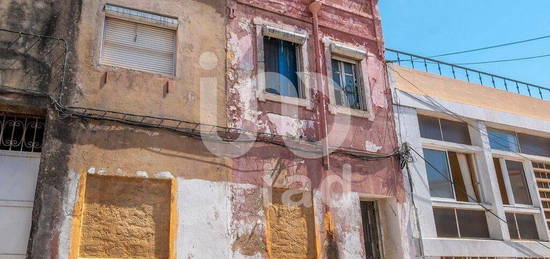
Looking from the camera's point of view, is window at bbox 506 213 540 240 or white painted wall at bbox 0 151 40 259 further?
window at bbox 506 213 540 240

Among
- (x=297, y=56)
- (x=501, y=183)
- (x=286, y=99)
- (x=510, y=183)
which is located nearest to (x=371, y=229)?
(x=286, y=99)

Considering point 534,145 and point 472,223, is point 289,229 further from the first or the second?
point 534,145

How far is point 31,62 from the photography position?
24.5ft

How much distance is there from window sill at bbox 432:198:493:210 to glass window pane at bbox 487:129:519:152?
1.84 meters

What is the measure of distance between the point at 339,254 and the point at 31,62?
6037 mm

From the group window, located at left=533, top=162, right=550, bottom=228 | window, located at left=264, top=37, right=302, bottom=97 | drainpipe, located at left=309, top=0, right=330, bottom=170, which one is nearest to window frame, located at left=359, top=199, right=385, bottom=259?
drainpipe, located at left=309, top=0, right=330, bottom=170

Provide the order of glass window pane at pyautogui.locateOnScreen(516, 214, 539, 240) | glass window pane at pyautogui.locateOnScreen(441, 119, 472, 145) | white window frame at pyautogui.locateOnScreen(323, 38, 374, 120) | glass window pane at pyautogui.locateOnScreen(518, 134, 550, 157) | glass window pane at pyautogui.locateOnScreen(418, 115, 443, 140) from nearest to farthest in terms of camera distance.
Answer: white window frame at pyautogui.locateOnScreen(323, 38, 374, 120)
glass window pane at pyautogui.locateOnScreen(418, 115, 443, 140)
glass window pane at pyautogui.locateOnScreen(441, 119, 472, 145)
glass window pane at pyautogui.locateOnScreen(516, 214, 539, 240)
glass window pane at pyautogui.locateOnScreen(518, 134, 550, 157)

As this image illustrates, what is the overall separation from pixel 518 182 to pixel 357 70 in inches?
217

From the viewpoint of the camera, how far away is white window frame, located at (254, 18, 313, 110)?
30.7 ft

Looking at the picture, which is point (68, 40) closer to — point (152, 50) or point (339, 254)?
point (152, 50)

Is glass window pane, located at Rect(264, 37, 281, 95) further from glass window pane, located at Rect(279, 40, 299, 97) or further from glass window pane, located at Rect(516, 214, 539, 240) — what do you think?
glass window pane, located at Rect(516, 214, 539, 240)

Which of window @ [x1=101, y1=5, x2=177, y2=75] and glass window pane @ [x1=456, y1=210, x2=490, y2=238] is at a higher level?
window @ [x1=101, y1=5, x2=177, y2=75]

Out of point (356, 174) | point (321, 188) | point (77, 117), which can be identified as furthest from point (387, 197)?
point (77, 117)

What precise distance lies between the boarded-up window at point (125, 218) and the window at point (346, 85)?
168 inches
